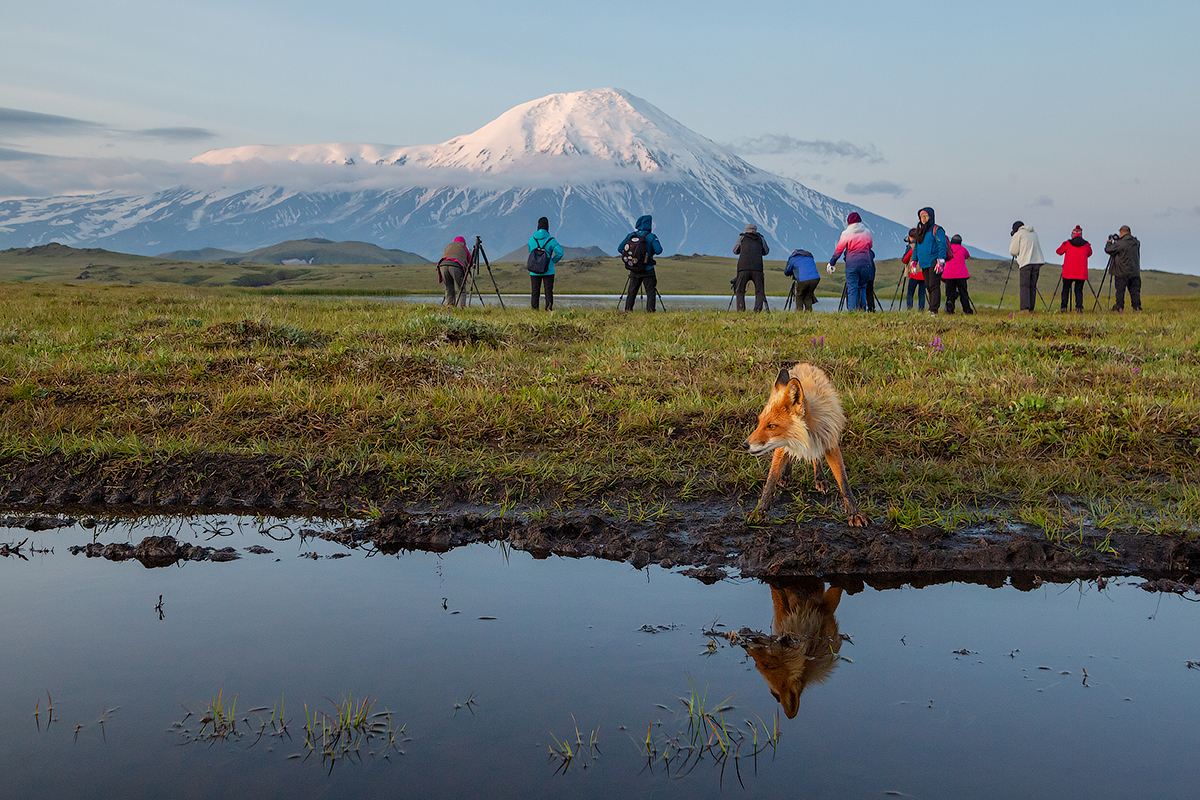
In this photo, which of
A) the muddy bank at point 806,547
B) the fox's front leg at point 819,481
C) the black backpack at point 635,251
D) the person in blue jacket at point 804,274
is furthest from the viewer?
the person in blue jacket at point 804,274

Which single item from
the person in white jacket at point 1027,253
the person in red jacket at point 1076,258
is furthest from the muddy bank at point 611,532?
the person in red jacket at point 1076,258

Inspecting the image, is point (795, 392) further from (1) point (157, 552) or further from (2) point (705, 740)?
(1) point (157, 552)

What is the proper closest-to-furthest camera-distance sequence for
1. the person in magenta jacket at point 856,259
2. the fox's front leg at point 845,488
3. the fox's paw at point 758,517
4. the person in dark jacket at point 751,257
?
1. the fox's front leg at point 845,488
2. the fox's paw at point 758,517
3. the person in magenta jacket at point 856,259
4. the person in dark jacket at point 751,257

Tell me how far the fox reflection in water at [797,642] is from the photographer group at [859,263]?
15.9 meters

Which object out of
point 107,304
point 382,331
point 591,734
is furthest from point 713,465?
point 107,304

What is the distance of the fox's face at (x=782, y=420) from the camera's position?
5508mm

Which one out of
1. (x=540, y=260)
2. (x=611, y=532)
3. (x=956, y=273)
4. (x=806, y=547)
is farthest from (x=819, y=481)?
(x=956, y=273)

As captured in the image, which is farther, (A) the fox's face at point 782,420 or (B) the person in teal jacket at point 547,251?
(B) the person in teal jacket at point 547,251

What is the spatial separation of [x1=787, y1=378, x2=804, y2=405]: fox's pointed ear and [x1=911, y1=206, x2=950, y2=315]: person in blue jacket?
58.9 ft

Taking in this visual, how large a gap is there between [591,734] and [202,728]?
1.71 metres

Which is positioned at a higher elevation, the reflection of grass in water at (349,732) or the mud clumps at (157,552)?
the mud clumps at (157,552)

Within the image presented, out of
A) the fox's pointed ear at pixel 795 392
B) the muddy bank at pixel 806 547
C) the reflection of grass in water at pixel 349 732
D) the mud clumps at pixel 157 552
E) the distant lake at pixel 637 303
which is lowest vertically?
the reflection of grass in water at pixel 349 732

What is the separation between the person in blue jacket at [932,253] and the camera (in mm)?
21625

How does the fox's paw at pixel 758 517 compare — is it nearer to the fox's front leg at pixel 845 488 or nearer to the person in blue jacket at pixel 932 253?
the fox's front leg at pixel 845 488
